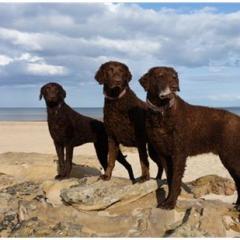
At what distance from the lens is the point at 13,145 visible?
80.7 feet

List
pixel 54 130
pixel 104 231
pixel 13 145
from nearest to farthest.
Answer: pixel 104 231, pixel 54 130, pixel 13 145

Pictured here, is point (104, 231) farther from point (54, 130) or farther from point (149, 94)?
point (54, 130)

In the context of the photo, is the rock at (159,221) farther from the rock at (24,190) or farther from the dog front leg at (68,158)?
the dog front leg at (68,158)

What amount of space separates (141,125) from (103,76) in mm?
1028

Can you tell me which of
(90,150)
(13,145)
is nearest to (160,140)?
(90,150)

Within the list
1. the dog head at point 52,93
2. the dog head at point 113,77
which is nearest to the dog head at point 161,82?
the dog head at point 113,77

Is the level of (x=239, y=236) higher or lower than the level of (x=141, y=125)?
lower

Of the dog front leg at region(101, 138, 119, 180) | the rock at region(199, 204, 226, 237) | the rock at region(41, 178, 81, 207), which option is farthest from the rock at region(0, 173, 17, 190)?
the rock at region(199, 204, 226, 237)

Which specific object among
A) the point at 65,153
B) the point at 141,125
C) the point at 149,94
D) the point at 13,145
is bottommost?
the point at 13,145

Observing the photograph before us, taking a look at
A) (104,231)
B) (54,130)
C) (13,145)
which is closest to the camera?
(104,231)

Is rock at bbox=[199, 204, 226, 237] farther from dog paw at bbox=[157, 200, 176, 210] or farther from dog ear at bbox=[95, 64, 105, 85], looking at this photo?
dog ear at bbox=[95, 64, 105, 85]

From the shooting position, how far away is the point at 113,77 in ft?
25.4

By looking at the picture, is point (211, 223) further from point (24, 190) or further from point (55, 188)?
point (24, 190)

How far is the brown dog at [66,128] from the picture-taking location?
29.6ft
